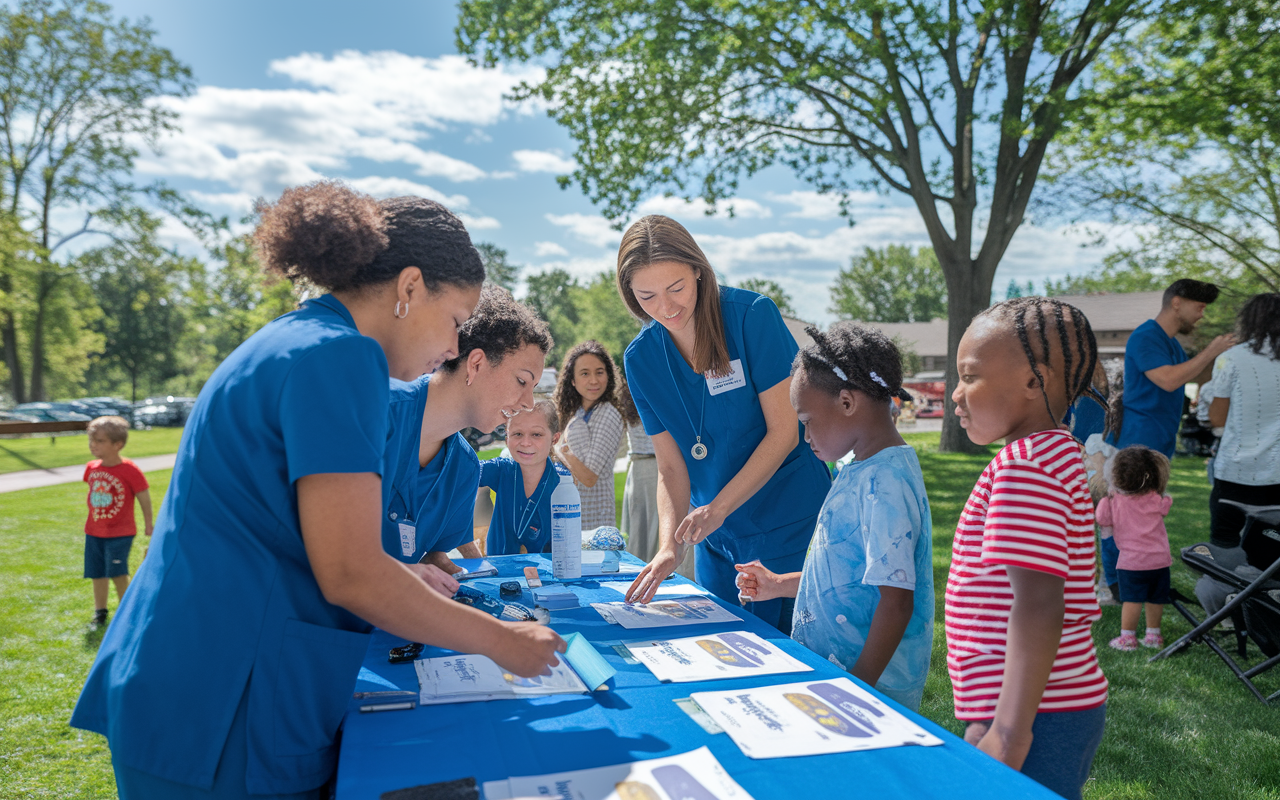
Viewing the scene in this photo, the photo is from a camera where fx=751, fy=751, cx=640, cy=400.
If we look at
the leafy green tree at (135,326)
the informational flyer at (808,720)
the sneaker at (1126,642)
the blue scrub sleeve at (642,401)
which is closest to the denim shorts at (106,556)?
the blue scrub sleeve at (642,401)

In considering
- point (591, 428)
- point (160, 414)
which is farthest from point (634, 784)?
point (160, 414)

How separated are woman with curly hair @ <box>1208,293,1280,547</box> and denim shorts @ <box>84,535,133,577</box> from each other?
275 inches

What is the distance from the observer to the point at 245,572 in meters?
1.20

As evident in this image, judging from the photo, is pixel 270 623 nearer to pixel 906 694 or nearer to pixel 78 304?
pixel 906 694

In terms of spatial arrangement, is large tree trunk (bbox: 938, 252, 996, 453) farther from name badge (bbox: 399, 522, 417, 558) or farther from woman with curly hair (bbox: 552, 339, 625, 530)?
name badge (bbox: 399, 522, 417, 558)

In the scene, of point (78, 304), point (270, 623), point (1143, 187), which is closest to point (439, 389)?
point (270, 623)

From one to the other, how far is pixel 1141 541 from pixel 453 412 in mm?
4027

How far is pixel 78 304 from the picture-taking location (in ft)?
101

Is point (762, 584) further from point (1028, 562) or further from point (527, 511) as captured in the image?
point (527, 511)

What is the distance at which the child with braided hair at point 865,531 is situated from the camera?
1731 mm

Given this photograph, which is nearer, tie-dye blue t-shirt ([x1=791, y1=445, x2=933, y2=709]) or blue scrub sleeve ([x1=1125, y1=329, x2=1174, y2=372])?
tie-dye blue t-shirt ([x1=791, y1=445, x2=933, y2=709])

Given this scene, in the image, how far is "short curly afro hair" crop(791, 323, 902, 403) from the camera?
6.45 feet

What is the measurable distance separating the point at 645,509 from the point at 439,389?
2.92 metres

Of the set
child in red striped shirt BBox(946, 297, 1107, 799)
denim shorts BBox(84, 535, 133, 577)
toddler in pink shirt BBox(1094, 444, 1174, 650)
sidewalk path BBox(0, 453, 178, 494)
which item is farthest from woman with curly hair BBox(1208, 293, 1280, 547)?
sidewalk path BBox(0, 453, 178, 494)
